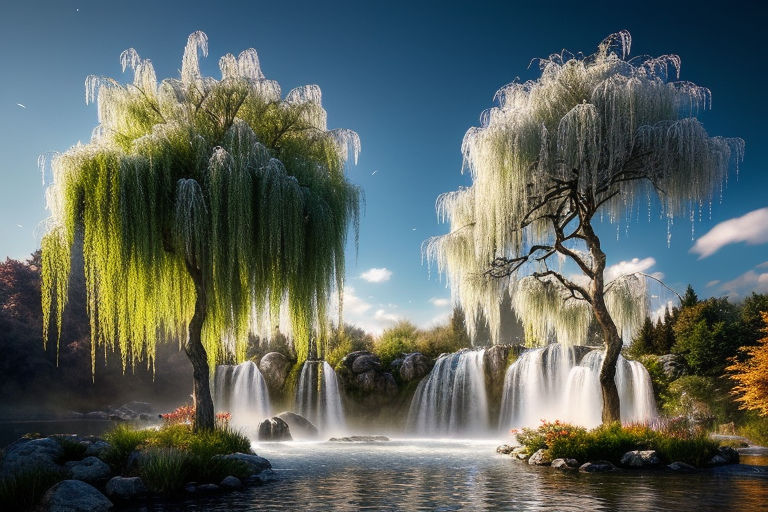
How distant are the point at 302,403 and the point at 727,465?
63.9ft

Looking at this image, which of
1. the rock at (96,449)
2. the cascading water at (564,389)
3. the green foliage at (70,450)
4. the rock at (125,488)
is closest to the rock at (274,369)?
the cascading water at (564,389)

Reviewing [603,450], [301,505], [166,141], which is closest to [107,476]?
[301,505]

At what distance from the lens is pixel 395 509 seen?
9.30 metres

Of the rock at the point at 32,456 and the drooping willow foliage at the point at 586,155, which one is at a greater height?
the drooping willow foliage at the point at 586,155

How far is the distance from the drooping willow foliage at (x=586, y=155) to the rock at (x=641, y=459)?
5761mm

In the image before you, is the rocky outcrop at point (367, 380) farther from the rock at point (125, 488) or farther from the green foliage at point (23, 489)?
the green foliage at point (23, 489)

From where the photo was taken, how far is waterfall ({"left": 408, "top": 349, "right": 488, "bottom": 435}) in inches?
1058

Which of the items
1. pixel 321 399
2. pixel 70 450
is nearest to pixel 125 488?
pixel 70 450

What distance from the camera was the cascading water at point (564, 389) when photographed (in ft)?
75.0

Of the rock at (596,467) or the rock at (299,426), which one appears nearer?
the rock at (596,467)

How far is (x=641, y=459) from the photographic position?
47.4 feet

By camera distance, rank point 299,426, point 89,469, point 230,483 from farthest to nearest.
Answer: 1. point 299,426
2. point 89,469
3. point 230,483

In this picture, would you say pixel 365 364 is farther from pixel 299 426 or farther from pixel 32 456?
pixel 32 456

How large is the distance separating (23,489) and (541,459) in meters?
11.3
